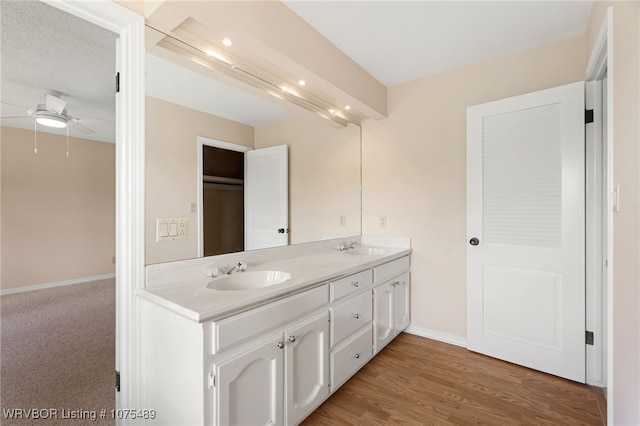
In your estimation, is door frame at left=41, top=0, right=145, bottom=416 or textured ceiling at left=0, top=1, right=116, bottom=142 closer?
door frame at left=41, top=0, right=145, bottom=416

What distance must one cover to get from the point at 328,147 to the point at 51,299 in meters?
4.20

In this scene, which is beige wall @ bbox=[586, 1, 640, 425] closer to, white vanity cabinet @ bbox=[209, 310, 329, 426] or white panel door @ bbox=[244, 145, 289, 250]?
white vanity cabinet @ bbox=[209, 310, 329, 426]

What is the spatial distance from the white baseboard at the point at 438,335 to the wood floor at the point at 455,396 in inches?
7.2

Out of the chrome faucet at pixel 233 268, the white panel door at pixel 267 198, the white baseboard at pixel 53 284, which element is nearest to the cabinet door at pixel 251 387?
the chrome faucet at pixel 233 268

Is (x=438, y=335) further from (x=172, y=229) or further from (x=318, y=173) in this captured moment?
(x=172, y=229)

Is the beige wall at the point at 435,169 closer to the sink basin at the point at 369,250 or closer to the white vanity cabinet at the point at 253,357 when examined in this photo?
the sink basin at the point at 369,250

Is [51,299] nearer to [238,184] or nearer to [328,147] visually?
[238,184]

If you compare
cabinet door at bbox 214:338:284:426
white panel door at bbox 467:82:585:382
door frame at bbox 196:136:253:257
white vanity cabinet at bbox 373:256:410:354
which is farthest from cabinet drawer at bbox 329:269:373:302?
→ white panel door at bbox 467:82:585:382

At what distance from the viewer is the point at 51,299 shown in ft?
11.8

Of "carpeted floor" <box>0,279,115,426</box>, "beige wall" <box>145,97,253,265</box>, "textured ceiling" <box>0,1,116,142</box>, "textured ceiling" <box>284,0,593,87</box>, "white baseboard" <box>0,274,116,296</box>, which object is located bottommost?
"carpeted floor" <box>0,279,115,426</box>

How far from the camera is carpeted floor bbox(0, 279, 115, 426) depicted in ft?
5.28

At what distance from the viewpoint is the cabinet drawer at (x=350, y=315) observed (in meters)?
1.66

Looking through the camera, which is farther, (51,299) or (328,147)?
(51,299)

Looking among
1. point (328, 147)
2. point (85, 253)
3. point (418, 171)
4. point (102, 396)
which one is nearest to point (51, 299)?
point (85, 253)
